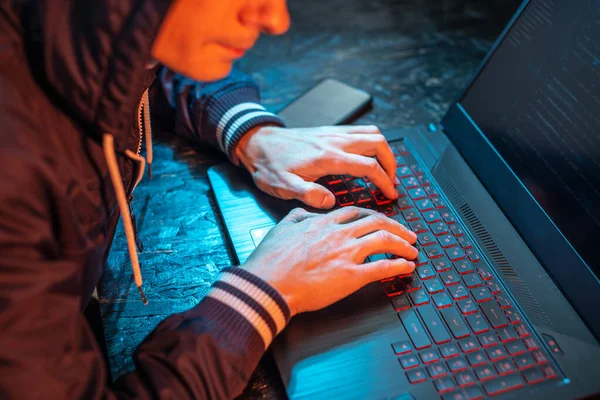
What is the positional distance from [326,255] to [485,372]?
0.23 metres

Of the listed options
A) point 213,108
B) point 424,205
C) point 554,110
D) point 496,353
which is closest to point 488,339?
point 496,353

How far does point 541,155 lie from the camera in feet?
2.37

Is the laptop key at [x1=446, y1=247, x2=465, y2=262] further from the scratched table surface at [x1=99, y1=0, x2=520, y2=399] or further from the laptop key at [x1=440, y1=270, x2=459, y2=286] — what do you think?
the scratched table surface at [x1=99, y1=0, x2=520, y2=399]

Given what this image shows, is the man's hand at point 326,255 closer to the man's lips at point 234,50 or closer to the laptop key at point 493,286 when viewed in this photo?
the laptop key at point 493,286

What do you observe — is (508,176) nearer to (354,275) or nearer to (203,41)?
(354,275)

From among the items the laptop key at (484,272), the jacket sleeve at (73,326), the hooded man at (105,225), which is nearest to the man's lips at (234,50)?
the hooded man at (105,225)

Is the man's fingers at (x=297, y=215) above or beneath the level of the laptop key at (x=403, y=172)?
beneath

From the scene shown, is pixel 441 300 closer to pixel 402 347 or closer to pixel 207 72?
pixel 402 347

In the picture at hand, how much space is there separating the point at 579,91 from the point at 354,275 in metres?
0.39

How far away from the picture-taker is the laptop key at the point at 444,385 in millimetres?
564

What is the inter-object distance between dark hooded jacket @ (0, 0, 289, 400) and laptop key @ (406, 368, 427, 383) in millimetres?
155

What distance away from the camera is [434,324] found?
621 mm

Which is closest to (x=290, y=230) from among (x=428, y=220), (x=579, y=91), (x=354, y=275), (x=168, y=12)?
(x=354, y=275)

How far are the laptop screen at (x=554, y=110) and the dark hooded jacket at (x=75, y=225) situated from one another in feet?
1.32
